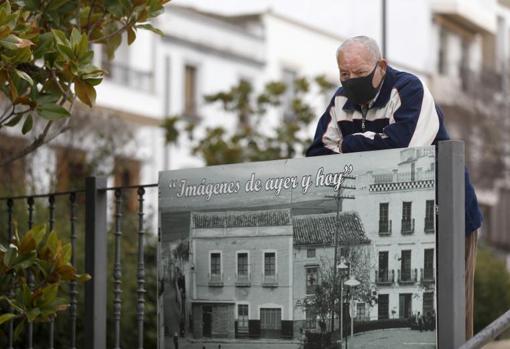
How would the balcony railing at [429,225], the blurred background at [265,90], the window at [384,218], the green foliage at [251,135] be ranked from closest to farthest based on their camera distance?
the balcony railing at [429,225]
the window at [384,218]
the green foliage at [251,135]
the blurred background at [265,90]

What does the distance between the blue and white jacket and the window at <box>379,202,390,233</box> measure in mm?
441

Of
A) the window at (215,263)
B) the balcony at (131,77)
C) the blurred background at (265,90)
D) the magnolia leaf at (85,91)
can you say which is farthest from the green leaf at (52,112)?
the balcony at (131,77)

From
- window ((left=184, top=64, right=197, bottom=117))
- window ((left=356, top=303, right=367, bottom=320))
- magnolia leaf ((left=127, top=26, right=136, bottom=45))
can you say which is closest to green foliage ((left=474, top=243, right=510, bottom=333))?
window ((left=184, top=64, right=197, bottom=117))

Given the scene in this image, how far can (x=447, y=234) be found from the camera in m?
5.64

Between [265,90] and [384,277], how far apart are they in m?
17.1

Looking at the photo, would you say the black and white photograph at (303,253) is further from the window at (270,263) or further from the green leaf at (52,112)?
the green leaf at (52,112)

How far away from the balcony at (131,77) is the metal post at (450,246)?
25720mm

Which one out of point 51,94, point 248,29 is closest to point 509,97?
point 248,29

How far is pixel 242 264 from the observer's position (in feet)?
21.2

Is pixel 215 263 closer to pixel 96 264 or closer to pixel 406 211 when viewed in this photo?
pixel 96 264

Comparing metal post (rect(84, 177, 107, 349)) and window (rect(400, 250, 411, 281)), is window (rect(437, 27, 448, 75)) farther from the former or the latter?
window (rect(400, 250, 411, 281))

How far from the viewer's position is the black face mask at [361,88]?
6.25 metres

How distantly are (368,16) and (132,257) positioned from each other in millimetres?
26625

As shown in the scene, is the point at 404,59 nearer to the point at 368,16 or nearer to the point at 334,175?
the point at 368,16
